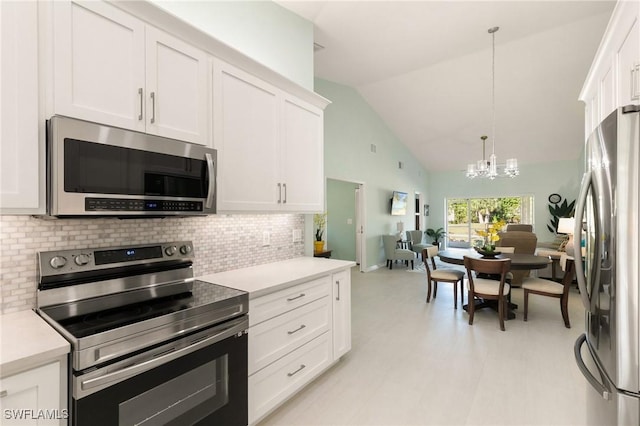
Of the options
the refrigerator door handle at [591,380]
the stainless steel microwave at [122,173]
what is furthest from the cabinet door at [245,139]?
the refrigerator door handle at [591,380]

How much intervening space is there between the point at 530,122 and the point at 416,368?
7.00m

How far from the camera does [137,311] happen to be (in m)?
1.46

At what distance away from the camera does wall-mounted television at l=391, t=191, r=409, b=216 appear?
8.09 meters

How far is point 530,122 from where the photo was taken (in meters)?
7.21

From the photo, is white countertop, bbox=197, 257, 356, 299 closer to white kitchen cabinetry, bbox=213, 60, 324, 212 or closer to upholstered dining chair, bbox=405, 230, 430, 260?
white kitchen cabinetry, bbox=213, 60, 324, 212

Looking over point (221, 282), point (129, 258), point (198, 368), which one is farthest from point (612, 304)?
point (129, 258)

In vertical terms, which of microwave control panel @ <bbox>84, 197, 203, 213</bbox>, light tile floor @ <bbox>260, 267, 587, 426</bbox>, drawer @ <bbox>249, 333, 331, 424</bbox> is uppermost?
microwave control panel @ <bbox>84, 197, 203, 213</bbox>

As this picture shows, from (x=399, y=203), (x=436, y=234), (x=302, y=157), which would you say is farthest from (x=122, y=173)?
(x=436, y=234)

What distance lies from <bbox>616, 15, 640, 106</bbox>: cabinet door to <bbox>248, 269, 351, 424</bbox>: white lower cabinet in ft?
6.73

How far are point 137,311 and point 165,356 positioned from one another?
0.27m

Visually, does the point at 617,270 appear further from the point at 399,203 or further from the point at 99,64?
the point at 399,203

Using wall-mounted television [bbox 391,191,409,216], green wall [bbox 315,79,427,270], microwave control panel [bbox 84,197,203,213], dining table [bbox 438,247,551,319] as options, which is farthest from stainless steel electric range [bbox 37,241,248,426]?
wall-mounted television [bbox 391,191,409,216]

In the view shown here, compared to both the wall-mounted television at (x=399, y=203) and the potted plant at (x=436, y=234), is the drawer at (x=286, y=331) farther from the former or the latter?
the potted plant at (x=436, y=234)

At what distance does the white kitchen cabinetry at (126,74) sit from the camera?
1.35 m
